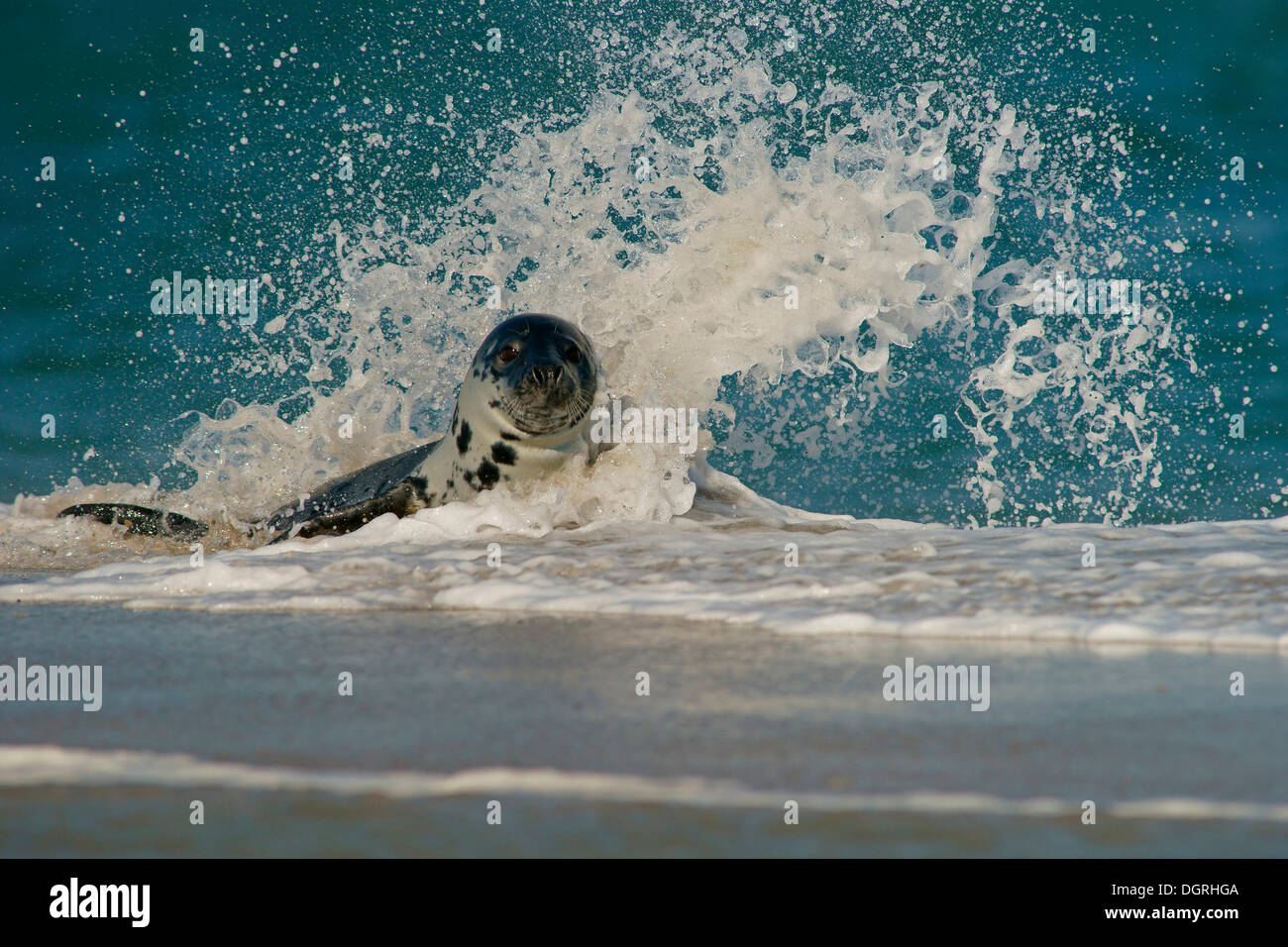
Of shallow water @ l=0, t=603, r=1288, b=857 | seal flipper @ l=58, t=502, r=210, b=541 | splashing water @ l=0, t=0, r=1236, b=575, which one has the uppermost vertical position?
splashing water @ l=0, t=0, r=1236, b=575

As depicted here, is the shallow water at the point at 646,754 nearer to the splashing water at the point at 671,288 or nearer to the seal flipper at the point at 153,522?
the splashing water at the point at 671,288

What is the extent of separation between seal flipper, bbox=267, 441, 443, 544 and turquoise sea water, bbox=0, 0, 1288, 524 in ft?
12.7

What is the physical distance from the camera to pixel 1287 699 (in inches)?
89.4

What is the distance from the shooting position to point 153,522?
6.11 m

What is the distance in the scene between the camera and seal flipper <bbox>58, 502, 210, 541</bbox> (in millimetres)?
6082

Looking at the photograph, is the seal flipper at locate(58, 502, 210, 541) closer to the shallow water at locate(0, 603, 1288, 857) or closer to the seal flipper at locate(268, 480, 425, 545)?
the seal flipper at locate(268, 480, 425, 545)

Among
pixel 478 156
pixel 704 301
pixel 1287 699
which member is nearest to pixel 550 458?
pixel 704 301

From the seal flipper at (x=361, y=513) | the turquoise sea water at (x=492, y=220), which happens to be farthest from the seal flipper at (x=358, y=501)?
the turquoise sea water at (x=492, y=220)

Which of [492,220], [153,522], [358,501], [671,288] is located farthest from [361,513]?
[492,220]

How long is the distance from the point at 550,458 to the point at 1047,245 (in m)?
8.31

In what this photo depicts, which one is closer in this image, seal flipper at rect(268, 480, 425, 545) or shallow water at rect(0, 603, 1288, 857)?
shallow water at rect(0, 603, 1288, 857)

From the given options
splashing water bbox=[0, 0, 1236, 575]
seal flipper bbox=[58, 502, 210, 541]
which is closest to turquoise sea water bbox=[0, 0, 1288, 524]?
splashing water bbox=[0, 0, 1236, 575]
